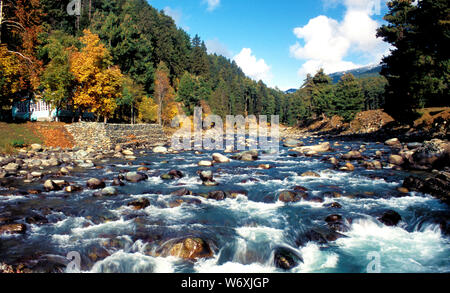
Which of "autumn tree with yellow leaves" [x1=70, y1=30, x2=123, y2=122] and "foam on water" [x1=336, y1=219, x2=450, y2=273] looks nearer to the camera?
"foam on water" [x1=336, y1=219, x2=450, y2=273]

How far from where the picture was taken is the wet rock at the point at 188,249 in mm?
7672

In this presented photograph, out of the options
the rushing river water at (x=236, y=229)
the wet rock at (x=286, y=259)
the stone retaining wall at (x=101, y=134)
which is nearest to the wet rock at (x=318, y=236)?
the rushing river water at (x=236, y=229)

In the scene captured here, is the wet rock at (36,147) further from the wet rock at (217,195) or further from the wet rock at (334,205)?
the wet rock at (334,205)

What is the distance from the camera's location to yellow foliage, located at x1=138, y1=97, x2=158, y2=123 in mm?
49469

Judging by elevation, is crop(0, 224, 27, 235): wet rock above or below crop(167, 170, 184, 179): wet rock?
below

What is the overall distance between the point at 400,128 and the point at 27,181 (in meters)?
49.2

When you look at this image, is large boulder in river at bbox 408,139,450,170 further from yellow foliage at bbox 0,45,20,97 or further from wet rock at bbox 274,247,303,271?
yellow foliage at bbox 0,45,20,97

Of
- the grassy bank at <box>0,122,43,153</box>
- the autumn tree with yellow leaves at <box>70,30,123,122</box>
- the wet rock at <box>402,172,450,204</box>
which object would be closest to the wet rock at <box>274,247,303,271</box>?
the wet rock at <box>402,172,450,204</box>

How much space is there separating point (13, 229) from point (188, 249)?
6.03 m

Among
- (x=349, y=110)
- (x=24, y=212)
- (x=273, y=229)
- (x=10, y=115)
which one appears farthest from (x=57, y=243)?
(x=349, y=110)

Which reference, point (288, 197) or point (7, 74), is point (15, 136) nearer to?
point (7, 74)

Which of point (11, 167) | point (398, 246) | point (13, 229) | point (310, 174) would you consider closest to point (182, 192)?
point (13, 229)

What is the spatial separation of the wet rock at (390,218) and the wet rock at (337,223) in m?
1.49

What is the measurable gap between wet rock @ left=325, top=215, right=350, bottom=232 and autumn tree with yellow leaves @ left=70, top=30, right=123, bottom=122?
29.3 meters
